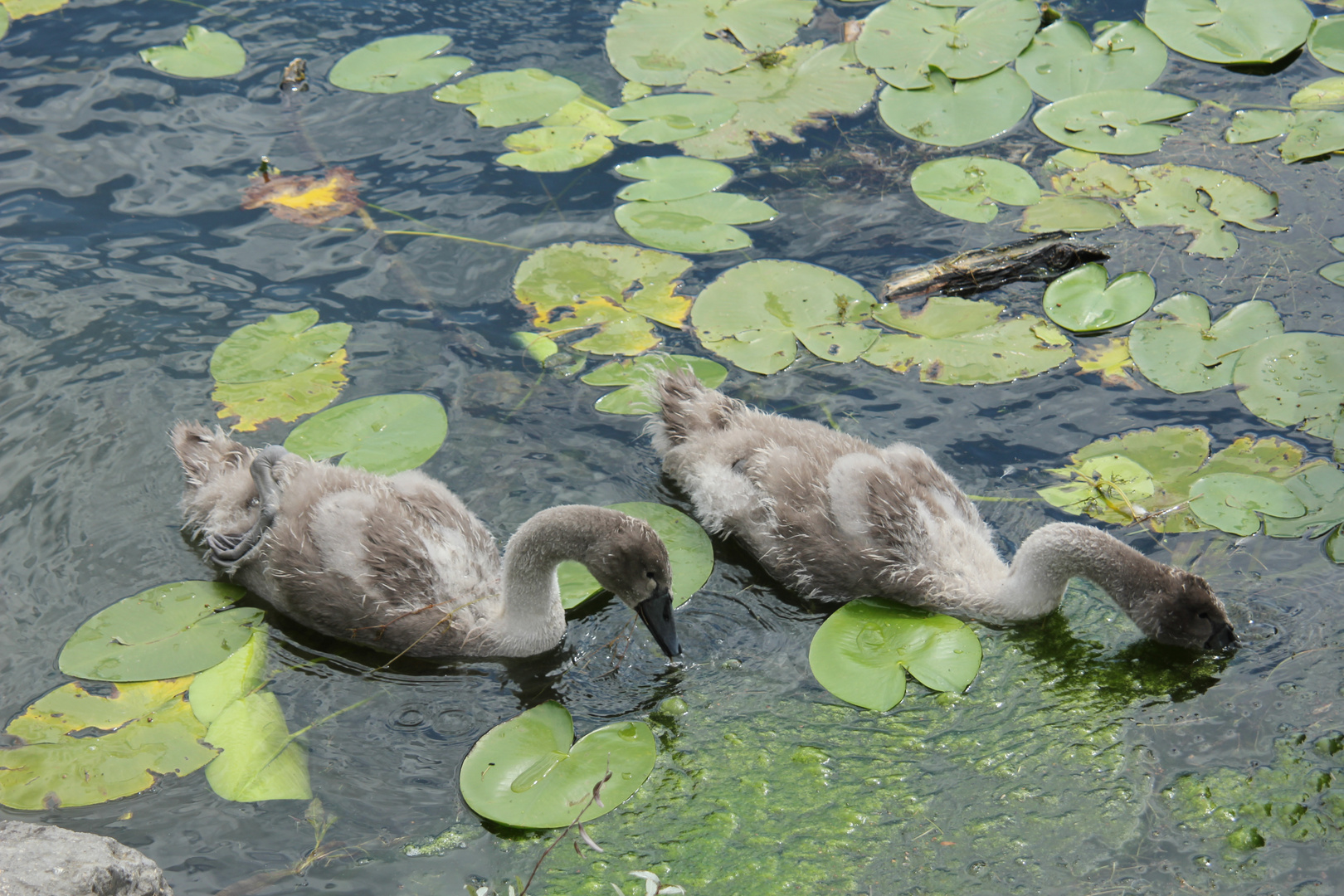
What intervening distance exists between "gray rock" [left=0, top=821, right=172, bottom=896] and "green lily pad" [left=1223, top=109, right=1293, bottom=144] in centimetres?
686

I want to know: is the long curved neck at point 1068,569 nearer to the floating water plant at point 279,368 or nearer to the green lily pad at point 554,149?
the floating water plant at point 279,368

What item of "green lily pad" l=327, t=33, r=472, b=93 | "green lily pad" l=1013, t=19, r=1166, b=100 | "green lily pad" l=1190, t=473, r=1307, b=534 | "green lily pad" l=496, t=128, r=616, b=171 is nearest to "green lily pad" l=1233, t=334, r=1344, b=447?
"green lily pad" l=1190, t=473, r=1307, b=534

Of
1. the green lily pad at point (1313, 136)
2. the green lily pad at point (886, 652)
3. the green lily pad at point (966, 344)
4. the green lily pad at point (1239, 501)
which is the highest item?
the green lily pad at point (1313, 136)

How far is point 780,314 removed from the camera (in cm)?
585

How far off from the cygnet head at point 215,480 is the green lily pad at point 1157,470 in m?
3.62

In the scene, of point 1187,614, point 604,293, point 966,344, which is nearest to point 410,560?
point 604,293

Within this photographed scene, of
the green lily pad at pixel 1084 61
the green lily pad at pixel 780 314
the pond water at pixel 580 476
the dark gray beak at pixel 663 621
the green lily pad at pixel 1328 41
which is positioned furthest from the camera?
the green lily pad at pixel 1328 41

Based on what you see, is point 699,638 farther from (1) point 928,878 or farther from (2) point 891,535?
(1) point 928,878

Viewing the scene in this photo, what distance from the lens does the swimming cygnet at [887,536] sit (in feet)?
14.9

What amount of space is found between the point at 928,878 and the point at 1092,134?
193 inches

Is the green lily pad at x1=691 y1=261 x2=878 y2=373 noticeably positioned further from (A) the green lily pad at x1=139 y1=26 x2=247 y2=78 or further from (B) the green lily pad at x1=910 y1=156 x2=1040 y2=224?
(A) the green lily pad at x1=139 y1=26 x2=247 y2=78

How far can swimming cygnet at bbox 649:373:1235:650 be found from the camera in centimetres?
454

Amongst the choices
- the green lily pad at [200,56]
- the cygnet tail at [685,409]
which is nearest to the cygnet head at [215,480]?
the cygnet tail at [685,409]

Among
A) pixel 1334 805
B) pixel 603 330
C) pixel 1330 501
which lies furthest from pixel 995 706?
pixel 603 330
